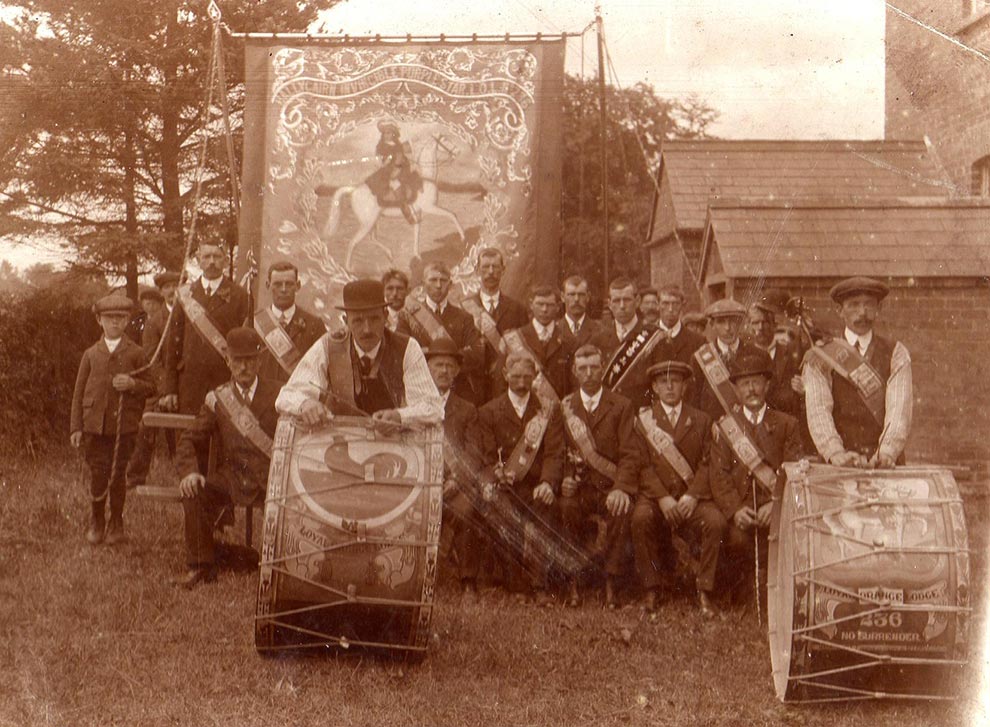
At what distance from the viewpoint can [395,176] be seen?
7762 mm

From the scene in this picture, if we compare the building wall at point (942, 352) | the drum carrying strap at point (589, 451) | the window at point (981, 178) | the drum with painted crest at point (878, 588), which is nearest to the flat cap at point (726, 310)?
the drum carrying strap at point (589, 451)

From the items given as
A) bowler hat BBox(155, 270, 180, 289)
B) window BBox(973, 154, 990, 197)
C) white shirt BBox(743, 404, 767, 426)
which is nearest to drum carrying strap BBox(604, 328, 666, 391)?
white shirt BBox(743, 404, 767, 426)

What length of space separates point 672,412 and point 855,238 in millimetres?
4569

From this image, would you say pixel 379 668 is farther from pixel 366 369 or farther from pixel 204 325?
pixel 204 325

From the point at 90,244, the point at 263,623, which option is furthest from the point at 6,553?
the point at 90,244

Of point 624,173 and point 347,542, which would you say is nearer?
point 347,542

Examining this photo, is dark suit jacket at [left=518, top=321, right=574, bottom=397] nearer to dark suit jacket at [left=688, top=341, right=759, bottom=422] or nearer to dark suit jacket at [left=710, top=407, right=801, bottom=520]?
dark suit jacket at [left=688, top=341, right=759, bottom=422]

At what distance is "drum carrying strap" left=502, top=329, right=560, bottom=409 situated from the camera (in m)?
6.35

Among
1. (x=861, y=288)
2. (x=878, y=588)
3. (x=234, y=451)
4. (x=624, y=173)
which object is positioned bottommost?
(x=878, y=588)

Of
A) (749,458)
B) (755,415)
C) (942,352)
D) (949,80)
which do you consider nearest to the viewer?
(749,458)

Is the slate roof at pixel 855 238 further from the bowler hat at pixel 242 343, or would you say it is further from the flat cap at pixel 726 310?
the bowler hat at pixel 242 343

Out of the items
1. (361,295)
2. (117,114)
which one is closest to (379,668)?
(361,295)

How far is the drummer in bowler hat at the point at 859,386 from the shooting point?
5195mm

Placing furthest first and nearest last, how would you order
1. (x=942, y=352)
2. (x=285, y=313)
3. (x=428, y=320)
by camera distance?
(x=942, y=352)
(x=428, y=320)
(x=285, y=313)
